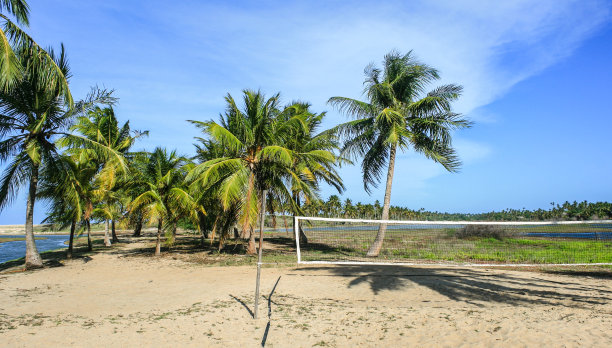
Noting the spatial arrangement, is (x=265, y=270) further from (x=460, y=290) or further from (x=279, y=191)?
(x=460, y=290)

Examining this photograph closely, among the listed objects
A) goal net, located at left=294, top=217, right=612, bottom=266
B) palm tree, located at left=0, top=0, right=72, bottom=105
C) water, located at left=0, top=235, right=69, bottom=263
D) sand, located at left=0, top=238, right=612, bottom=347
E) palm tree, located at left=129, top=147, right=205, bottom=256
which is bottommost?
water, located at left=0, top=235, right=69, bottom=263

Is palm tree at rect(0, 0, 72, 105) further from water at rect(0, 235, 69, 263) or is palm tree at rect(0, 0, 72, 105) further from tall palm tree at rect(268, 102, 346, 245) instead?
water at rect(0, 235, 69, 263)

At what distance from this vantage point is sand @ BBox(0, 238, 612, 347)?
549 centimetres

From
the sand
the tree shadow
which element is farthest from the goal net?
the sand

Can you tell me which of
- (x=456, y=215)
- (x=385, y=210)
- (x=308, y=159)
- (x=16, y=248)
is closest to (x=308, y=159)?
(x=308, y=159)

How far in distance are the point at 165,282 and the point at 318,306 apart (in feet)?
17.9

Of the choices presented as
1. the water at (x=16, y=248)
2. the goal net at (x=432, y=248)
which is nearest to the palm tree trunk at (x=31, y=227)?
the water at (x=16, y=248)

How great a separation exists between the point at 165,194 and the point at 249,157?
4588 millimetres

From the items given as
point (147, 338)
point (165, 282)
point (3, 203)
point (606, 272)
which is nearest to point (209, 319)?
point (147, 338)

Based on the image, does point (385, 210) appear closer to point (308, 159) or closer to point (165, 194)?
point (308, 159)

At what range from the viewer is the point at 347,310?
23.7 feet

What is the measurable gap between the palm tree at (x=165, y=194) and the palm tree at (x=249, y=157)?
4.96 ft

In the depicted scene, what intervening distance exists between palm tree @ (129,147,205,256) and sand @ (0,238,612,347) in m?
4.39

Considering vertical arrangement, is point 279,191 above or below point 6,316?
above
